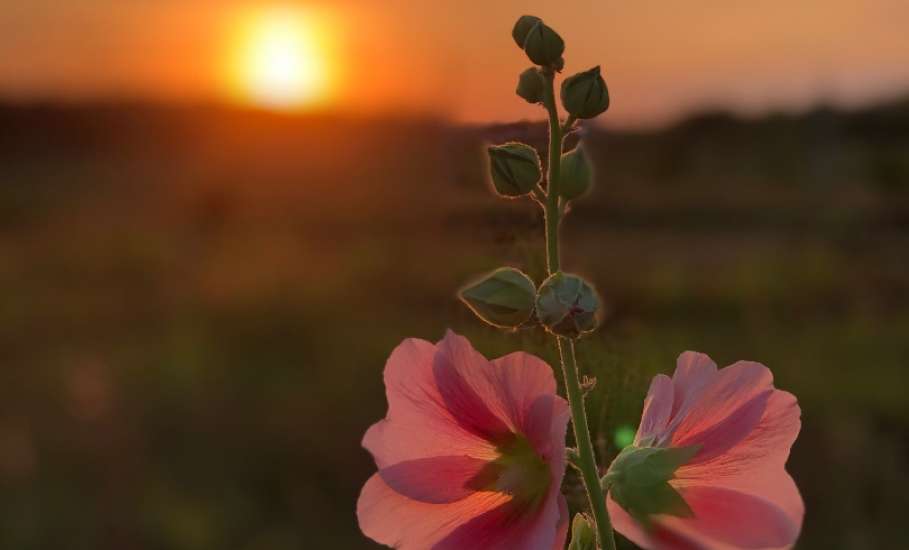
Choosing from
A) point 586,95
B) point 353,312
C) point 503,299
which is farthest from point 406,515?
point 353,312

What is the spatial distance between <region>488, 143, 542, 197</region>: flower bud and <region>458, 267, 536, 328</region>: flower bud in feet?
0.17

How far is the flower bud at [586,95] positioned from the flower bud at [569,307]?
12cm

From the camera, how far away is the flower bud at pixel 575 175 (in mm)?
563

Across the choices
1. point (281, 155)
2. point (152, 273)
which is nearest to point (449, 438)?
point (152, 273)

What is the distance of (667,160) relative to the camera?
42.0 feet

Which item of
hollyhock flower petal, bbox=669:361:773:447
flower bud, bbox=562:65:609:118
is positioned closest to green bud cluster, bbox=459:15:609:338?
flower bud, bbox=562:65:609:118

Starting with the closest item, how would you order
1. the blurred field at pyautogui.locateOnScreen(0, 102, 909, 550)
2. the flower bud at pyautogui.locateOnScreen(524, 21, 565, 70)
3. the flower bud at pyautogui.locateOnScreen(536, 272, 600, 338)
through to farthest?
the flower bud at pyautogui.locateOnScreen(536, 272, 600, 338) → the flower bud at pyautogui.locateOnScreen(524, 21, 565, 70) → the blurred field at pyautogui.locateOnScreen(0, 102, 909, 550)

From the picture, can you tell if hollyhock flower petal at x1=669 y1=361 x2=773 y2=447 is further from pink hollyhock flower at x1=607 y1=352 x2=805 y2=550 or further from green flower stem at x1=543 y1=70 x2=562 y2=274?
green flower stem at x1=543 y1=70 x2=562 y2=274

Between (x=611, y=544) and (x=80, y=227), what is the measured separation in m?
11.0

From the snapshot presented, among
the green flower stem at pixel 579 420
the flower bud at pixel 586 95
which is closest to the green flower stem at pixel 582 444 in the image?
the green flower stem at pixel 579 420

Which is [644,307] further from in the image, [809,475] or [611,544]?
[611,544]

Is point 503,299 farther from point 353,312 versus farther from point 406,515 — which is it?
point 353,312

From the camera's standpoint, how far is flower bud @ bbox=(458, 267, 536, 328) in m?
0.52

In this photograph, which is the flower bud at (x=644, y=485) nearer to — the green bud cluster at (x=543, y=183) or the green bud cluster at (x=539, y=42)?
the green bud cluster at (x=543, y=183)
